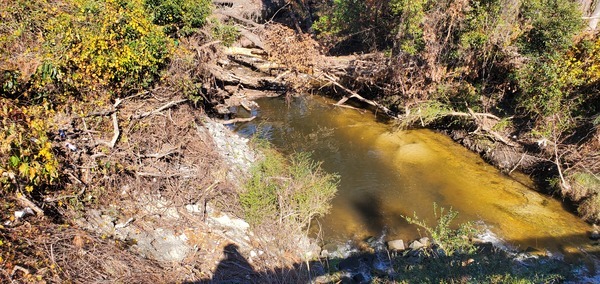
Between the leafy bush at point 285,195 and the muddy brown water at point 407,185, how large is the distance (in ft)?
1.27

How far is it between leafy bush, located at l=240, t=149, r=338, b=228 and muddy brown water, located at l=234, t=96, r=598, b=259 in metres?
0.39

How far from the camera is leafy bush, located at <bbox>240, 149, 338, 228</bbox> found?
21.5ft

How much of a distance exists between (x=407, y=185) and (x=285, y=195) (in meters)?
3.25

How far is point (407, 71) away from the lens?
35.8ft

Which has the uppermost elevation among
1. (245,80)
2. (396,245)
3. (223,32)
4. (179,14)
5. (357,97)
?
(179,14)

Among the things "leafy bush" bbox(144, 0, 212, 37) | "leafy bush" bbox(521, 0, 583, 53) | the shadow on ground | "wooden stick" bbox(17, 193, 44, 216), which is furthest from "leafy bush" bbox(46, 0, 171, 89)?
"leafy bush" bbox(521, 0, 583, 53)

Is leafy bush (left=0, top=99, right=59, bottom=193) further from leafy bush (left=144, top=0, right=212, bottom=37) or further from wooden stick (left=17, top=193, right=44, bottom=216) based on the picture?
leafy bush (left=144, top=0, right=212, bottom=37)

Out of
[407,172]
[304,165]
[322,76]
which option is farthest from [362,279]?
[322,76]

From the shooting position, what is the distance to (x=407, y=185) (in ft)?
27.6

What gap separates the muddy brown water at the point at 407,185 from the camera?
7.00 meters

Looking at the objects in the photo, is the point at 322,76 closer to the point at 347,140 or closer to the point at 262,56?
the point at 262,56

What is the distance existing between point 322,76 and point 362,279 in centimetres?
788

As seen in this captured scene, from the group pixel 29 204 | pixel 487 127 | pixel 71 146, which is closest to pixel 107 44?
pixel 71 146

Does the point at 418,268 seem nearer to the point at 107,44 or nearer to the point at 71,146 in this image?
the point at 71,146
